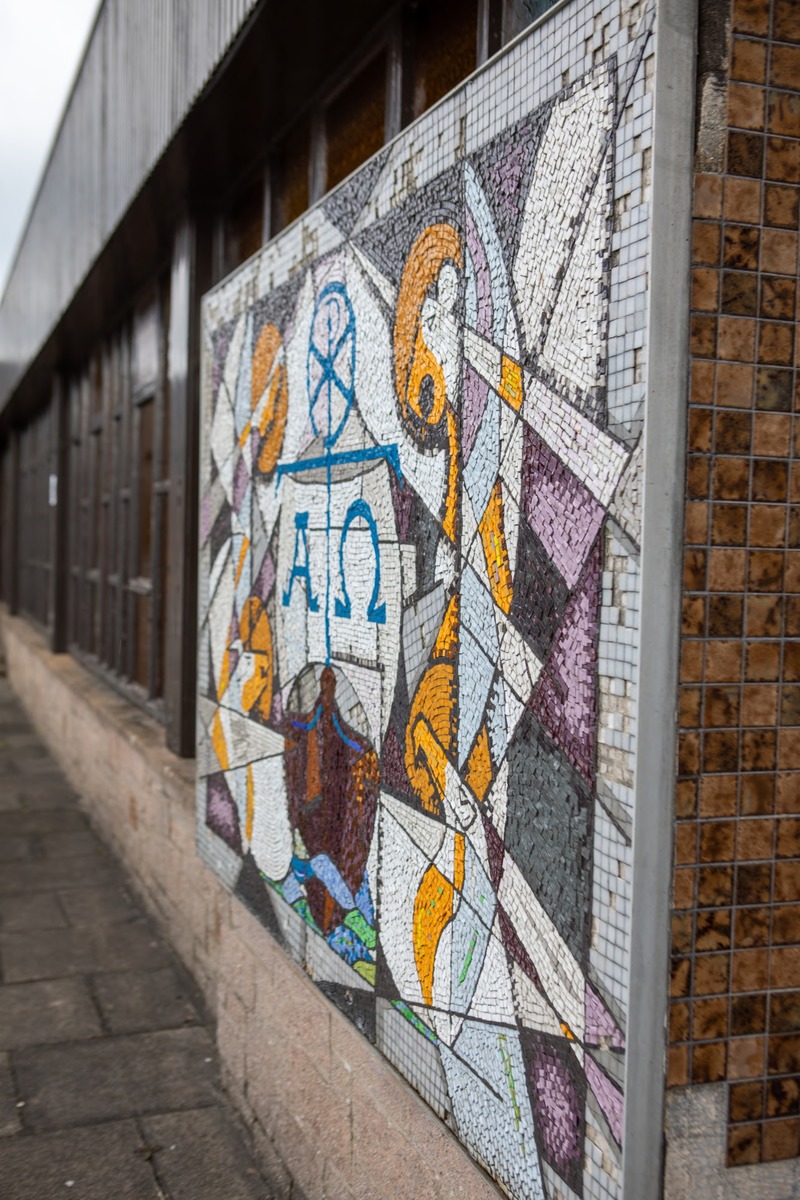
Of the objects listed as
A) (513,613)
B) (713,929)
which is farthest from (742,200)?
(713,929)

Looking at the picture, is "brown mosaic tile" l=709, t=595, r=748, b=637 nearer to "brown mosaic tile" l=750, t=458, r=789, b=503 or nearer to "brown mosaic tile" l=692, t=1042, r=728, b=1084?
"brown mosaic tile" l=750, t=458, r=789, b=503

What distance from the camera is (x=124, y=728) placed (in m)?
6.16

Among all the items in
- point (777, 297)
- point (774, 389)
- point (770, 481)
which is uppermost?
point (777, 297)

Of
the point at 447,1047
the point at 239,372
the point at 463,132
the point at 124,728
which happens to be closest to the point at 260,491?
the point at 239,372

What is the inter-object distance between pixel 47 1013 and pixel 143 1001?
356 millimetres

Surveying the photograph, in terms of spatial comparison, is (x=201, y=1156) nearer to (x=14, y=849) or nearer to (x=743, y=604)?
(x=743, y=604)

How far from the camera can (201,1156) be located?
10.9ft

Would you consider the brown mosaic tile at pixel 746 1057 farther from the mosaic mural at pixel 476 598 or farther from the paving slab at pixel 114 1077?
the paving slab at pixel 114 1077

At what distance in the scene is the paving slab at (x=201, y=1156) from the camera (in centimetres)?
314

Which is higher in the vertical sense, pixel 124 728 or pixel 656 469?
pixel 656 469

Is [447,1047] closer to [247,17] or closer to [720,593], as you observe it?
[720,593]

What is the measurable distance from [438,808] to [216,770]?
1.56 meters

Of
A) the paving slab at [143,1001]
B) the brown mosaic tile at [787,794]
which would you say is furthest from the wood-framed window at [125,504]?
the brown mosaic tile at [787,794]

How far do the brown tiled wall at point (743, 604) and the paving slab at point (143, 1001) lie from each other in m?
3.07
